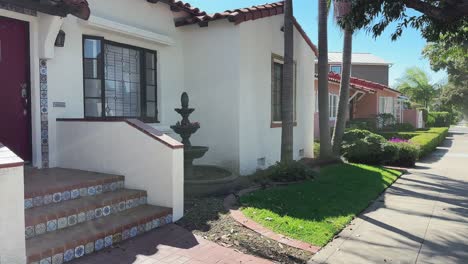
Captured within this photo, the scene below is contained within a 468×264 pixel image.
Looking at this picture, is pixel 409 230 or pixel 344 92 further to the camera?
pixel 344 92

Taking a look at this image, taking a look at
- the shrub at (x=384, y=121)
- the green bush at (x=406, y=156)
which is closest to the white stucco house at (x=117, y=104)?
the green bush at (x=406, y=156)

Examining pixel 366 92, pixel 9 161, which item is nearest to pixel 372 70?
pixel 366 92

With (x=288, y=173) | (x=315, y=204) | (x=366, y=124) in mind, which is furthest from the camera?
(x=366, y=124)

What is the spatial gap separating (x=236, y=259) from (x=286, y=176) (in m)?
4.25

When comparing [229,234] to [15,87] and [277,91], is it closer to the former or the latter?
[15,87]

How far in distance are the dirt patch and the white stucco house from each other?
16.5 inches

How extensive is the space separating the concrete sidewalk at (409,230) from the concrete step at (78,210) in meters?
2.66

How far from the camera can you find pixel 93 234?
4.58 m

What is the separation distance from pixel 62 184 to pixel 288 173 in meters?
4.83

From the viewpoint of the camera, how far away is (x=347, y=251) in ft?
16.3

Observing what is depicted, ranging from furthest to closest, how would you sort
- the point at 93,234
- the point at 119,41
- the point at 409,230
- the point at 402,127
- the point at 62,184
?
the point at 402,127, the point at 119,41, the point at 409,230, the point at 62,184, the point at 93,234

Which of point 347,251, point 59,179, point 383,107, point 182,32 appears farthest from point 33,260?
point 383,107

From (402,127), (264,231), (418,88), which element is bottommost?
(264,231)

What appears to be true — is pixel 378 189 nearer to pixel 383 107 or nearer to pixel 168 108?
pixel 168 108
